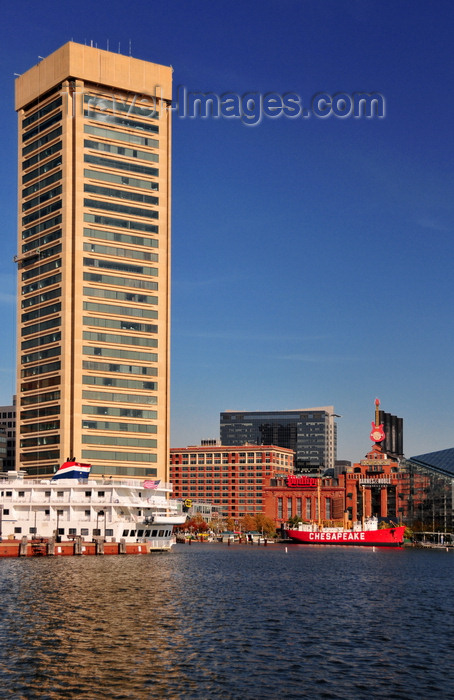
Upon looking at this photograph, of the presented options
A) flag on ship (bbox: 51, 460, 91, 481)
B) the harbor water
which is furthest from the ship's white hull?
the harbor water

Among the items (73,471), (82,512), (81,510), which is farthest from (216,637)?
(73,471)

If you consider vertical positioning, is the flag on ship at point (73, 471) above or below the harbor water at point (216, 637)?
above

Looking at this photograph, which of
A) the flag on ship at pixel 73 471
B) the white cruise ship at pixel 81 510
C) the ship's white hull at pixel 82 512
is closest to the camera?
the ship's white hull at pixel 82 512

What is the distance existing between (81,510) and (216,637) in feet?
370

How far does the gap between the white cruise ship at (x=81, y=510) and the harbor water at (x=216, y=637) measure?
51.6 metres

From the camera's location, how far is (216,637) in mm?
69812

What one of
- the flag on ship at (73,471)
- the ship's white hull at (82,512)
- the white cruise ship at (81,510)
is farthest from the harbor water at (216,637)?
the flag on ship at (73,471)

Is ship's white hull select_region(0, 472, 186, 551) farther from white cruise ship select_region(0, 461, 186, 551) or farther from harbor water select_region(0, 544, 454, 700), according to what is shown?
harbor water select_region(0, 544, 454, 700)

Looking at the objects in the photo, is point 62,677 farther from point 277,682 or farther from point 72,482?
point 72,482

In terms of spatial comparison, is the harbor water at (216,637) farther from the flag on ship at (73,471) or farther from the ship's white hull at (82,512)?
the flag on ship at (73,471)

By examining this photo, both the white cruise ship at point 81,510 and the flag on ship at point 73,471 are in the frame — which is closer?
the white cruise ship at point 81,510

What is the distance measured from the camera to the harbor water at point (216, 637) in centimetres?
5309

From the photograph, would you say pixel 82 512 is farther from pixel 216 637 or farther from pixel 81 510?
pixel 216 637

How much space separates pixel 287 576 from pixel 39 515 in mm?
64789
